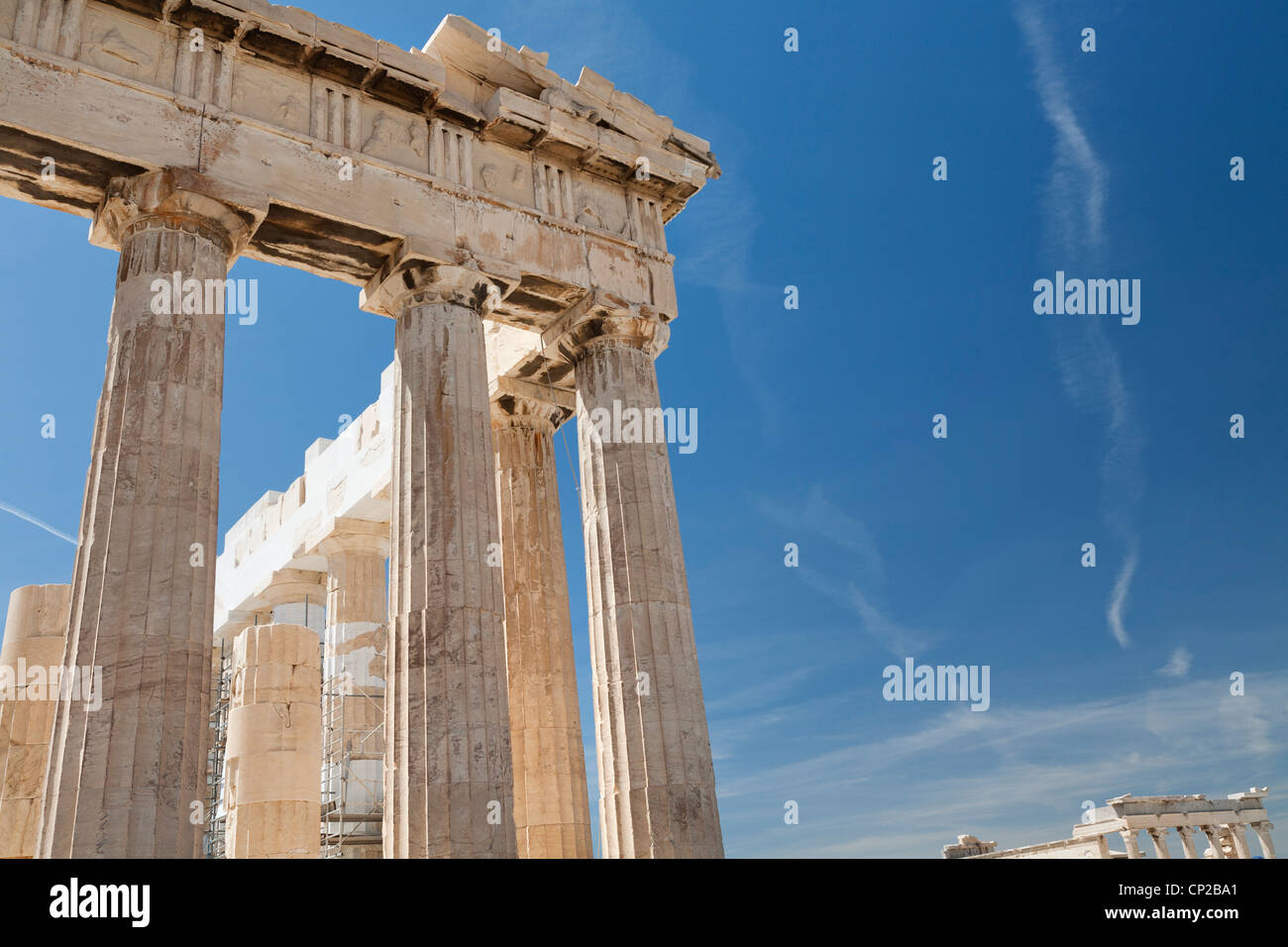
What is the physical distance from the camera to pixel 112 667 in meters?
13.5

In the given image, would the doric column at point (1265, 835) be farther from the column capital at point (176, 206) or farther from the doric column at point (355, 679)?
the column capital at point (176, 206)

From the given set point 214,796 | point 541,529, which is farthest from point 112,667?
point 214,796

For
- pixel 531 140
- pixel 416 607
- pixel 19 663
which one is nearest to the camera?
pixel 416 607

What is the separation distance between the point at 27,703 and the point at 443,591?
38.5ft

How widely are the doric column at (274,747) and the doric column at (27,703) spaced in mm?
3792

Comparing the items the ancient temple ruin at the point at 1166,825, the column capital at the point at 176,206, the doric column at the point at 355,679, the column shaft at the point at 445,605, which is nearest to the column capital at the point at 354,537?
the doric column at the point at 355,679

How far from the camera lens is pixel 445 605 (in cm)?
1661

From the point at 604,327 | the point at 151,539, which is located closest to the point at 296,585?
the point at 604,327

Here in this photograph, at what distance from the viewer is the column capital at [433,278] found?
18.9 m

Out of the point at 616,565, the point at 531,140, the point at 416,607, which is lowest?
the point at 416,607

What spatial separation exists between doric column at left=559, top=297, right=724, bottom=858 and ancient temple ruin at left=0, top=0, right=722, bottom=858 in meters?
0.06
